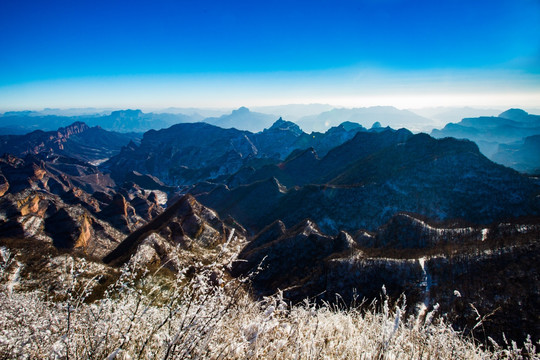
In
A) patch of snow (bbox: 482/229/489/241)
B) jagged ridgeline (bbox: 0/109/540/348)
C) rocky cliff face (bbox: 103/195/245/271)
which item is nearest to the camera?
jagged ridgeline (bbox: 0/109/540/348)

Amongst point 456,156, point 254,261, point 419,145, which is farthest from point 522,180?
point 254,261

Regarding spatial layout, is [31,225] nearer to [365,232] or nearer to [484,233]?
[365,232]

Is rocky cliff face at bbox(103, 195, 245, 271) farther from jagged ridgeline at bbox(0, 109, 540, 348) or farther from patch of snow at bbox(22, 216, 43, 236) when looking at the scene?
patch of snow at bbox(22, 216, 43, 236)

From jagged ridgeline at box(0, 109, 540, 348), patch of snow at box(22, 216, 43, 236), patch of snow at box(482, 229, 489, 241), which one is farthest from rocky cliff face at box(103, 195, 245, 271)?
patch of snow at box(482, 229, 489, 241)

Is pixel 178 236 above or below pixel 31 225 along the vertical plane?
above

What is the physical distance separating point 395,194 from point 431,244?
1419 inches

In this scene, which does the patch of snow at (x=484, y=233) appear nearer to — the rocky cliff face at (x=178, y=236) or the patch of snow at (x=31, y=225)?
the rocky cliff face at (x=178, y=236)

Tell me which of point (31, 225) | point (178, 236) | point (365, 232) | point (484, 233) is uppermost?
point (484, 233)

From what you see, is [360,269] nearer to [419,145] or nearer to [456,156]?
[456,156]

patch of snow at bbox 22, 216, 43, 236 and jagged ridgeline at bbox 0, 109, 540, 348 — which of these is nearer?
jagged ridgeline at bbox 0, 109, 540, 348

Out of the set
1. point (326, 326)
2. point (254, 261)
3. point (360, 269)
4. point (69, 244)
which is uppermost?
point (326, 326)

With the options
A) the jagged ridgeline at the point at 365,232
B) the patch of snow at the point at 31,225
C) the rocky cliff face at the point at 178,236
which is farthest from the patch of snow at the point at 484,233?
the patch of snow at the point at 31,225

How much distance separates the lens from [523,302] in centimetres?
1658

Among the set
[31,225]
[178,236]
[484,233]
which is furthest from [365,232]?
[31,225]
